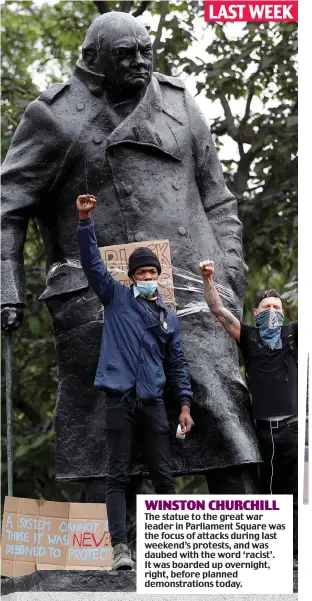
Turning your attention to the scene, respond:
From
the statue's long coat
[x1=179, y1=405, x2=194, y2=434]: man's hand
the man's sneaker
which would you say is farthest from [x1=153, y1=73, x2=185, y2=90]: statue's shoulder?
the man's sneaker

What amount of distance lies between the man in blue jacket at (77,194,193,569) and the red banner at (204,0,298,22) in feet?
6.36

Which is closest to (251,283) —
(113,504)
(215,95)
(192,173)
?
(215,95)

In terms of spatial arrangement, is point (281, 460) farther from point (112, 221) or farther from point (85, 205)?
point (85, 205)

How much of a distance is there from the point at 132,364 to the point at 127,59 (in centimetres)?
172

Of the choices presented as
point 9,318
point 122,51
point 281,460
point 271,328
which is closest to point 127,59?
point 122,51

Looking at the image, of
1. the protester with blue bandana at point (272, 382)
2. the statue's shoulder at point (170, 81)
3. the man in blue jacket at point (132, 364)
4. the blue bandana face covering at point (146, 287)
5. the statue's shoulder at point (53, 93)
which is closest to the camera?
the man in blue jacket at point (132, 364)

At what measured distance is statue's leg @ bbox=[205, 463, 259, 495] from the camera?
10383mm

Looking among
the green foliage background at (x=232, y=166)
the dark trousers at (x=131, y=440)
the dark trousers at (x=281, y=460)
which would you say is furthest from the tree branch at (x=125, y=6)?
the dark trousers at (x=131, y=440)

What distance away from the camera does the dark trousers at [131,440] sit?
32.5ft

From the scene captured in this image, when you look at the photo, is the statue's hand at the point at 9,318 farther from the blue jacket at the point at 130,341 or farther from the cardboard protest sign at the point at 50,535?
the cardboard protest sign at the point at 50,535

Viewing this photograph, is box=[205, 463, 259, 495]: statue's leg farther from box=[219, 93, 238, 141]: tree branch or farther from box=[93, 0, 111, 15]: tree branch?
box=[93, 0, 111, 15]: tree branch

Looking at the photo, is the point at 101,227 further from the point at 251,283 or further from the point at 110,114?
the point at 251,283

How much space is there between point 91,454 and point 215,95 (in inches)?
286

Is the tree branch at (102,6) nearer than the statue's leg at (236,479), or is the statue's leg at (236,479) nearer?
the statue's leg at (236,479)
